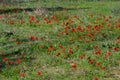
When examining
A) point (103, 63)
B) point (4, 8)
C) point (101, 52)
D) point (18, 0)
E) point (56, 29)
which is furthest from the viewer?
point (18, 0)

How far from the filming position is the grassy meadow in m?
9.86

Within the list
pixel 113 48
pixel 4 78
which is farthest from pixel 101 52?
pixel 4 78

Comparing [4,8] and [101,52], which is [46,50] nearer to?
[101,52]

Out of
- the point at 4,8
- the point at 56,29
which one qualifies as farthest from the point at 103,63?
the point at 4,8

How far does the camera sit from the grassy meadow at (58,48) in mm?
9859

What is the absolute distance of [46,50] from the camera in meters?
11.9

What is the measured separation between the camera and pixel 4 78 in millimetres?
9516

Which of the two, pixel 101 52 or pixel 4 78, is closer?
pixel 4 78

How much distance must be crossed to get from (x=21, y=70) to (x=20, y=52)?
1.68m

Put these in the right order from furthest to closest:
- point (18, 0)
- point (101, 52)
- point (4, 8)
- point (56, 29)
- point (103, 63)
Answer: point (18, 0) < point (4, 8) < point (56, 29) < point (101, 52) < point (103, 63)

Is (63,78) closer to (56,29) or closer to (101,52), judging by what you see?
(101,52)

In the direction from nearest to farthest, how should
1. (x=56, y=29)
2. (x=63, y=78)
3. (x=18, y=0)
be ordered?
(x=63, y=78), (x=56, y=29), (x=18, y=0)

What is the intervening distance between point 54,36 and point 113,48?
2603 millimetres

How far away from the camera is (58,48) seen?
12.2 metres
